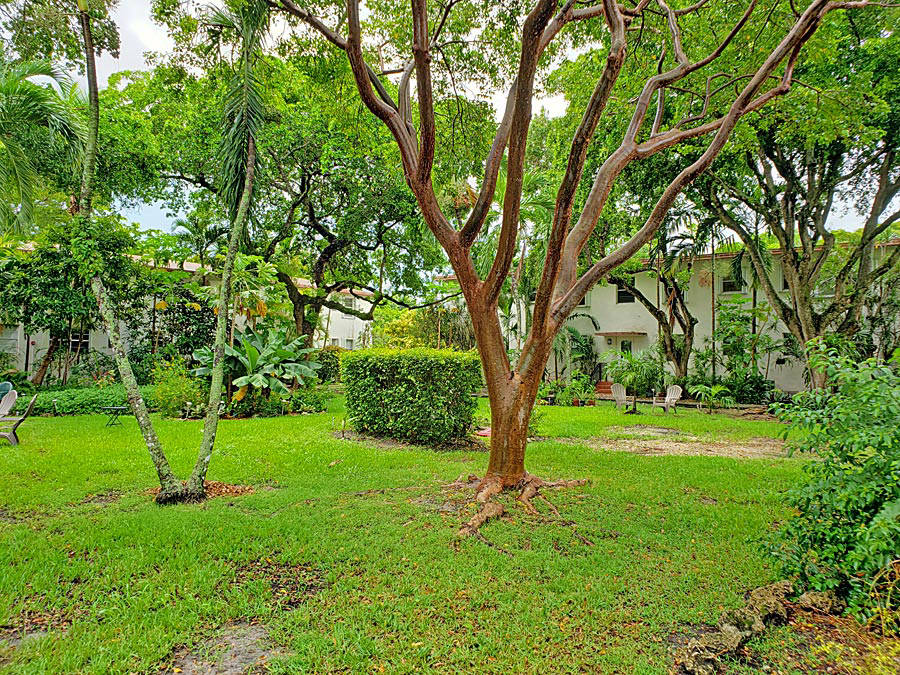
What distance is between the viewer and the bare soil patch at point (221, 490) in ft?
20.0

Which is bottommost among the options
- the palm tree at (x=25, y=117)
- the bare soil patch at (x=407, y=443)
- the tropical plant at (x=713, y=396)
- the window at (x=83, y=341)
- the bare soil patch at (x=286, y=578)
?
the bare soil patch at (x=286, y=578)


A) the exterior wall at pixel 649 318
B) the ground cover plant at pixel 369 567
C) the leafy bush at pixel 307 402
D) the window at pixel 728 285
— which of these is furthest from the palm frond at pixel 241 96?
the window at pixel 728 285

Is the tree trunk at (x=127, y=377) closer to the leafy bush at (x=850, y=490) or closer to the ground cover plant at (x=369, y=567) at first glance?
the ground cover plant at (x=369, y=567)

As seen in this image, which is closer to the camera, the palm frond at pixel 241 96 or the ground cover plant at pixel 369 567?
the ground cover plant at pixel 369 567

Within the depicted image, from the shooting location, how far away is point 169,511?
5.36 m

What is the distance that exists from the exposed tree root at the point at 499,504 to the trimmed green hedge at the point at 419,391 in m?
2.72

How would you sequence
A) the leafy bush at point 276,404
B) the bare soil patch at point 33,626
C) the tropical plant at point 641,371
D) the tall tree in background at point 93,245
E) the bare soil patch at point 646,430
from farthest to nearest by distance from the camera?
the tropical plant at point 641,371, the leafy bush at point 276,404, the bare soil patch at point 646,430, the tall tree in background at point 93,245, the bare soil patch at point 33,626

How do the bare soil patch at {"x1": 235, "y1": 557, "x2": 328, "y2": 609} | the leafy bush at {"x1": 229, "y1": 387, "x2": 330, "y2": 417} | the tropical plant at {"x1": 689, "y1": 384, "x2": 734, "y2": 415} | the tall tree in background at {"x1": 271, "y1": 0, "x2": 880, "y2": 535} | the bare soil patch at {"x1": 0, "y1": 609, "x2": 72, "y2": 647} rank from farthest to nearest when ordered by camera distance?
the tropical plant at {"x1": 689, "y1": 384, "x2": 734, "y2": 415}, the leafy bush at {"x1": 229, "y1": 387, "x2": 330, "y2": 417}, the tall tree in background at {"x1": 271, "y1": 0, "x2": 880, "y2": 535}, the bare soil patch at {"x1": 235, "y1": 557, "x2": 328, "y2": 609}, the bare soil patch at {"x1": 0, "y1": 609, "x2": 72, "y2": 647}

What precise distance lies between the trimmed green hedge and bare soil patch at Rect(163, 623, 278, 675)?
6.21 m

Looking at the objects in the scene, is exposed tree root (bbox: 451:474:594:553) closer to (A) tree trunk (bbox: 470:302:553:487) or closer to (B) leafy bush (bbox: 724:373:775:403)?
(A) tree trunk (bbox: 470:302:553:487)

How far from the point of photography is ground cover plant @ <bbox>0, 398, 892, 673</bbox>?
2.90 m

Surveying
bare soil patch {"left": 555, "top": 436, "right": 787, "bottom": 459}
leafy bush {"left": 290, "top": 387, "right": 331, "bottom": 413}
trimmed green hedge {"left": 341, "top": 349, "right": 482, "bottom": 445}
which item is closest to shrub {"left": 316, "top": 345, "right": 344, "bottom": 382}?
leafy bush {"left": 290, "top": 387, "right": 331, "bottom": 413}

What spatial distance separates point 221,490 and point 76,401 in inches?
392

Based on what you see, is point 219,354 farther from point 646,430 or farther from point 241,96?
point 646,430
